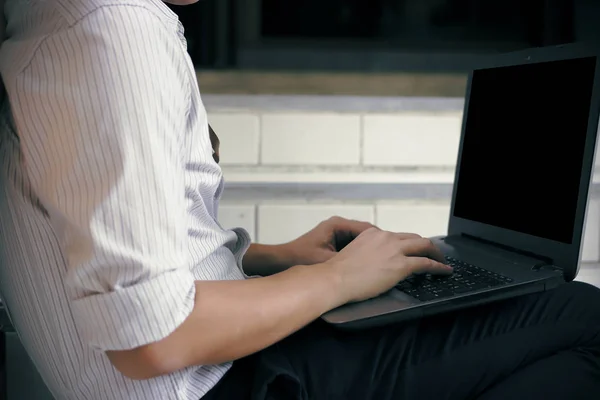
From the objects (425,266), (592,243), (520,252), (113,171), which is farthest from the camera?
(592,243)

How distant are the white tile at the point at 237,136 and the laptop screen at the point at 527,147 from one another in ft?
1.67

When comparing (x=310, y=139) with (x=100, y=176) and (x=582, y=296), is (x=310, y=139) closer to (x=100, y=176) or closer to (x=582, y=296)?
(x=582, y=296)

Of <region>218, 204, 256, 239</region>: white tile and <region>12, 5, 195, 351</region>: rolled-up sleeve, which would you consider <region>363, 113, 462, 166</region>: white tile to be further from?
<region>12, 5, 195, 351</region>: rolled-up sleeve

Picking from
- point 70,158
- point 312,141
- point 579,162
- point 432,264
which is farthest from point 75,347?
point 312,141

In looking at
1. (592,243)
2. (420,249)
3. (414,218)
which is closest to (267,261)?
(420,249)

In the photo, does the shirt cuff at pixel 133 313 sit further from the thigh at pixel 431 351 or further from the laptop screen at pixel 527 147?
the laptop screen at pixel 527 147

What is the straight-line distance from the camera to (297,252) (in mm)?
897

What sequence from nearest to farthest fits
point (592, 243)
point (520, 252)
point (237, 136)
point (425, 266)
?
point (425, 266) < point (520, 252) < point (237, 136) < point (592, 243)

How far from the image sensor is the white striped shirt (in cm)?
46

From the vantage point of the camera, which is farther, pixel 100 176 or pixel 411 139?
pixel 411 139

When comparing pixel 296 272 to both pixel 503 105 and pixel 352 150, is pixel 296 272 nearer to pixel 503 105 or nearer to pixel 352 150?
pixel 503 105

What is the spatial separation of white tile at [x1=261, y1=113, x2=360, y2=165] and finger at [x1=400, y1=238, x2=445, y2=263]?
0.66 meters

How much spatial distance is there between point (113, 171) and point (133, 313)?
11 centimetres

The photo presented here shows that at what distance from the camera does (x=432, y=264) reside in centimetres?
71
